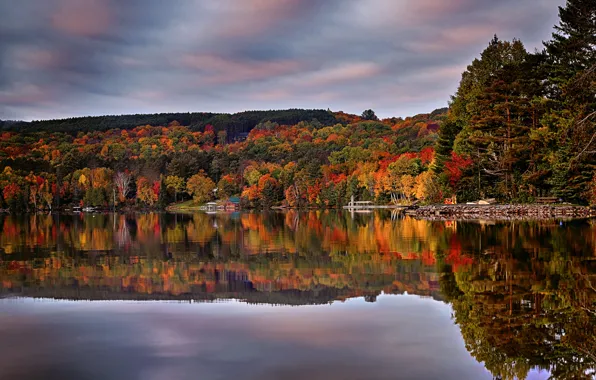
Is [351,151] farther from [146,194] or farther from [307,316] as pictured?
[307,316]

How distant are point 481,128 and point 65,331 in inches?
1701

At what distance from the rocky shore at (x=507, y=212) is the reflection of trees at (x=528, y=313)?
26129mm

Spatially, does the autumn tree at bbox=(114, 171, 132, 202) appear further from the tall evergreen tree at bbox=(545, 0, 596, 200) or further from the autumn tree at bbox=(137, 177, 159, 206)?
the tall evergreen tree at bbox=(545, 0, 596, 200)

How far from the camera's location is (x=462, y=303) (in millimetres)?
10375

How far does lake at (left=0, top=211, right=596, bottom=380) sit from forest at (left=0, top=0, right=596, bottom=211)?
17.3 m

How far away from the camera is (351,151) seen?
121625 millimetres

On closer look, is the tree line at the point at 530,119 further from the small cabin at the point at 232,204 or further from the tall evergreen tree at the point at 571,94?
the small cabin at the point at 232,204

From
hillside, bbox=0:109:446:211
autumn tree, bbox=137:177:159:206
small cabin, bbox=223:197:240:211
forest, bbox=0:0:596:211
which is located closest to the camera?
forest, bbox=0:0:596:211

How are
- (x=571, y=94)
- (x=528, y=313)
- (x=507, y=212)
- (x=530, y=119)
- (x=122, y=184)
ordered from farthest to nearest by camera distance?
(x=122, y=184) → (x=530, y=119) → (x=507, y=212) → (x=571, y=94) → (x=528, y=313)

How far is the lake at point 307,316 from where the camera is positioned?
698 centimetres

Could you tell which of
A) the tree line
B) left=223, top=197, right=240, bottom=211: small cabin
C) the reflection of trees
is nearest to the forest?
the tree line

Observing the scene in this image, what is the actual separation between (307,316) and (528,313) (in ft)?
11.6

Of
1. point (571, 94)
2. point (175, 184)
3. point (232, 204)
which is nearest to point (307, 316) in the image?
point (571, 94)

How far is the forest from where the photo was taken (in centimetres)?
4222
